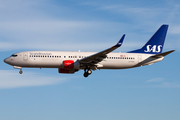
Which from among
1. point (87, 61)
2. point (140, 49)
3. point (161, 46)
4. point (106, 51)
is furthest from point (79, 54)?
point (161, 46)

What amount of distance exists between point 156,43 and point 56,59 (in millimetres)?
19764

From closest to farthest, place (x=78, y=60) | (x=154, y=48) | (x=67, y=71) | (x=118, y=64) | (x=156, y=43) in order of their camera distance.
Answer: (x=78, y=60) → (x=118, y=64) → (x=67, y=71) → (x=154, y=48) → (x=156, y=43)

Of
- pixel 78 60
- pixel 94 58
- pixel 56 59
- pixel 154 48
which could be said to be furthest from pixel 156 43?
pixel 56 59

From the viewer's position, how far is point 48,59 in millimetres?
51344

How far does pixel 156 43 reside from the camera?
57.9 m

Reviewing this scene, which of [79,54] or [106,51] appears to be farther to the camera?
[79,54]

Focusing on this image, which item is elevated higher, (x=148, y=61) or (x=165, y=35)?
(x=165, y=35)

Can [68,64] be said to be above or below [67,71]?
above

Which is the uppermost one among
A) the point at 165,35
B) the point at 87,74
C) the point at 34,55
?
the point at 165,35

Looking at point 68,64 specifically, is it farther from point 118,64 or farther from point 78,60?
point 118,64

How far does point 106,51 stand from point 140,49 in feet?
37.8

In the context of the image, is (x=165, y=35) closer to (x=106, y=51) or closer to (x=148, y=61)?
(x=148, y=61)

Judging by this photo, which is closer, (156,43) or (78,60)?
(78,60)

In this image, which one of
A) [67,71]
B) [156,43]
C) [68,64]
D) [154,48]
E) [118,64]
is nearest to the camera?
[68,64]
